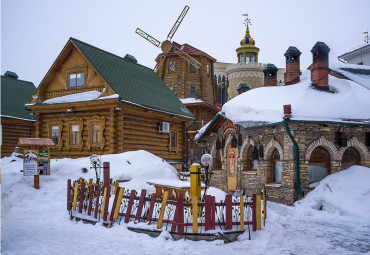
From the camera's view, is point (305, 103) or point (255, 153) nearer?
point (305, 103)

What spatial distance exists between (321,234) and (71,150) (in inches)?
555

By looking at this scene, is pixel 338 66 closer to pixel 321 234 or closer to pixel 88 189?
pixel 321 234

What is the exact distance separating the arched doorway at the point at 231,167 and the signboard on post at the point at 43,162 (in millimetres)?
8784

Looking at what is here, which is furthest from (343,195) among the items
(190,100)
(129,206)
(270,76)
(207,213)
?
(190,100)

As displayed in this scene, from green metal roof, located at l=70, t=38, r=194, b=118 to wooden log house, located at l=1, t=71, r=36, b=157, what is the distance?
743 centimetres

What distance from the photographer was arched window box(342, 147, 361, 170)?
14.1 meters

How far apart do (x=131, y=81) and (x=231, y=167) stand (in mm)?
8118

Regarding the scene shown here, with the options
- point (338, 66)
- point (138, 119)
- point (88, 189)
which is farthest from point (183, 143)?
point (88, 189)

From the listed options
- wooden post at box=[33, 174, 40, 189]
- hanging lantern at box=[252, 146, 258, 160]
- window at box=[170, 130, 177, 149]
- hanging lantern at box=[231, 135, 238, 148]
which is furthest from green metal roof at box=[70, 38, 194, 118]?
hanging lantern at box=[252, 146, 258, 160]

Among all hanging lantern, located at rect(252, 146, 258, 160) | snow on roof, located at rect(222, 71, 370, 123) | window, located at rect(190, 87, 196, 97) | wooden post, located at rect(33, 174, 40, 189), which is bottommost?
wooden post, located at rect(33, 174, 40, 189)

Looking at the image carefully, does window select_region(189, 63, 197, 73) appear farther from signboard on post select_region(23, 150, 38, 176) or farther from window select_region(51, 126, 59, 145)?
signboard on post select_region(23, 150, 38, 176)

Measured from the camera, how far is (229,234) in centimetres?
766

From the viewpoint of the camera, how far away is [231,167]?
17.5m

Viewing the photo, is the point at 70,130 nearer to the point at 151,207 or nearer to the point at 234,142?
the point at 234,142
